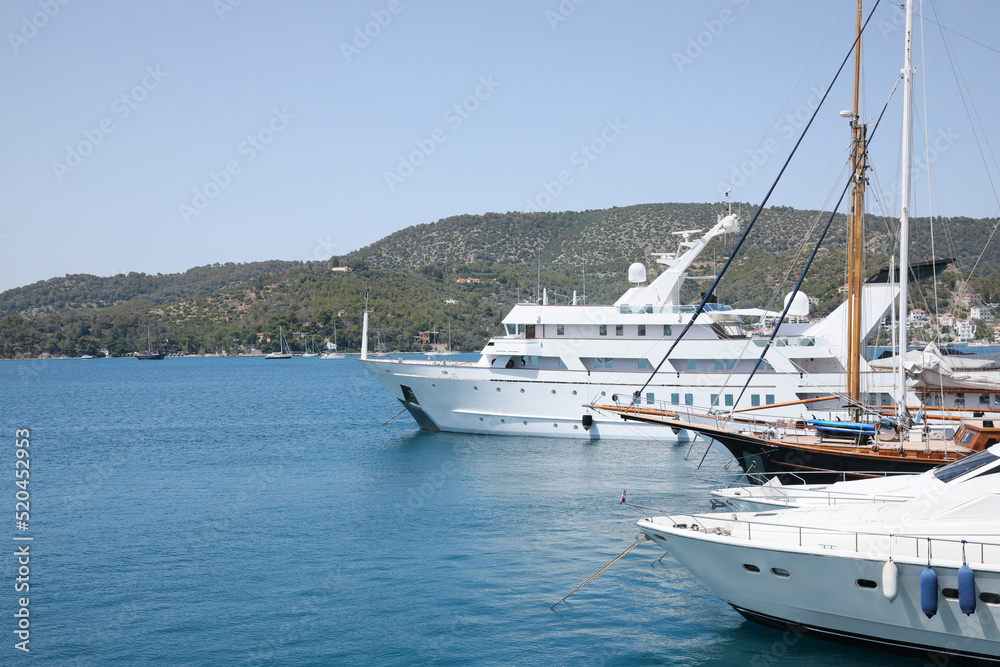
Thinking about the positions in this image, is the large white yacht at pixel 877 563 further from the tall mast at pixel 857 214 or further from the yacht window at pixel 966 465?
the tall mast at pixel 857 214

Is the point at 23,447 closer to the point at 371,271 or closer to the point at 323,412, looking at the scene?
the point at 323,412

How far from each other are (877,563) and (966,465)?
2.30 m

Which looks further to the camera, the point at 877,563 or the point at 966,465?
the point at 966,465

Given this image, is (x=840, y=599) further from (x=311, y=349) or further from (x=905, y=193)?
(x=311, y=349)

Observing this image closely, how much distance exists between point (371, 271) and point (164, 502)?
129313 mm

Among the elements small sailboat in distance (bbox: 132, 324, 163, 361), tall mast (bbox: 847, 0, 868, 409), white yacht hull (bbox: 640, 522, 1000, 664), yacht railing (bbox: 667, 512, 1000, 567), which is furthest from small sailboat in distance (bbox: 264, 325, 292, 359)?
yacht railing (bbox: 667, 512, 1000, 567)

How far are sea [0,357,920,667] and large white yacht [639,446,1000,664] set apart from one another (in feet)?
2.14

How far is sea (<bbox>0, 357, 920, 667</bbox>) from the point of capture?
11406mm


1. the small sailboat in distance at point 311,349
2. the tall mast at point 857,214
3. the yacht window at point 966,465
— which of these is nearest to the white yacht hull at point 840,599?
the yacht window at point 966,465

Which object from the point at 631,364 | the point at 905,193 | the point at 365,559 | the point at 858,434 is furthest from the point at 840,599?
the point at 631,364

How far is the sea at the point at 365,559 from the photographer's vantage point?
11406mm

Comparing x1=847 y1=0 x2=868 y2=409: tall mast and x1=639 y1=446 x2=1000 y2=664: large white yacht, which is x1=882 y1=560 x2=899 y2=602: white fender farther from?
x1=847 y1=0 x2=868 y2=409: tall mast

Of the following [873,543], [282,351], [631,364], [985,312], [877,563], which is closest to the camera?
[877,563]

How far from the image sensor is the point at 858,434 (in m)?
16.8
